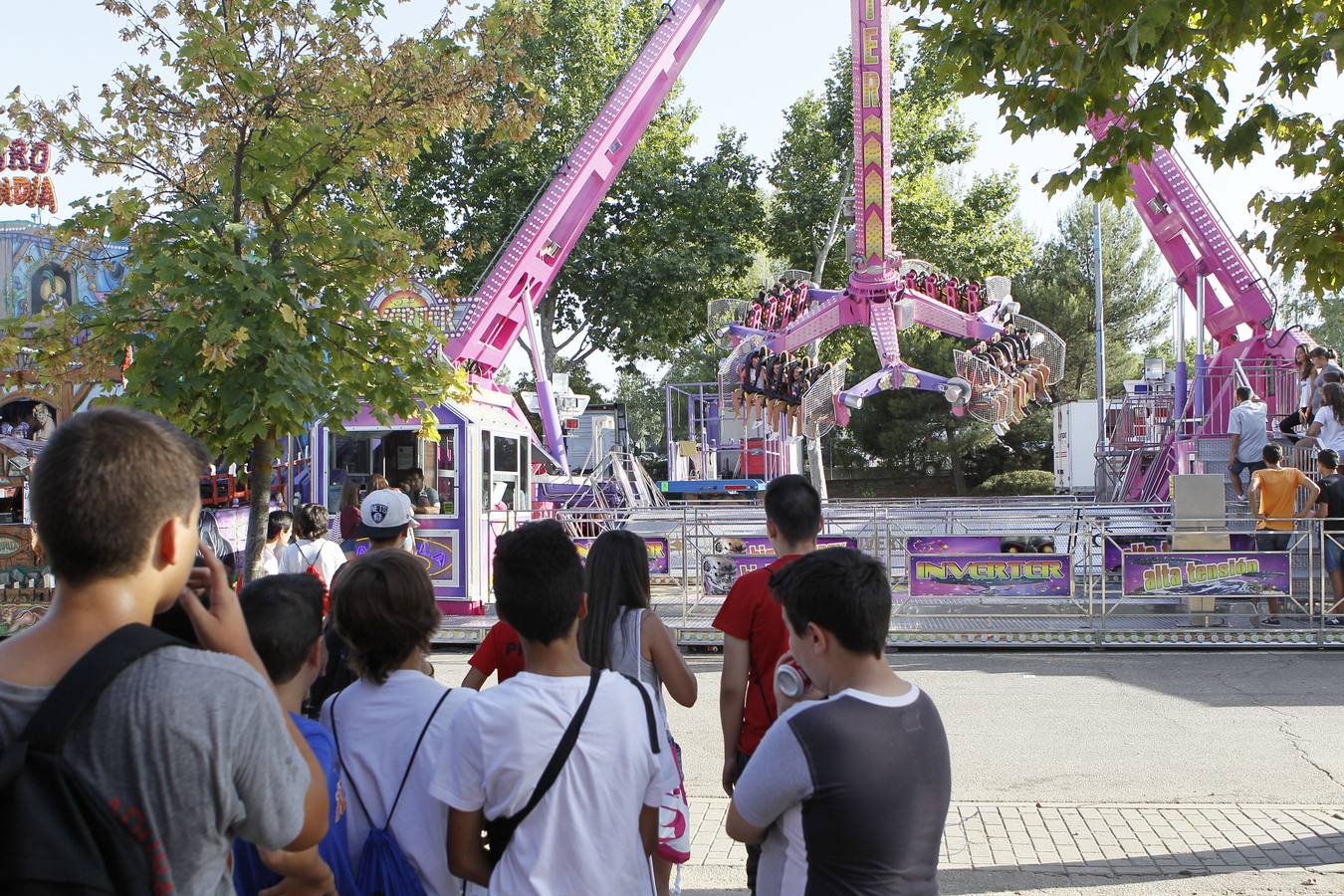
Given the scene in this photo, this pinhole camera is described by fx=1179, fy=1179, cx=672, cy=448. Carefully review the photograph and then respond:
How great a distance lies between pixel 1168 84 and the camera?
579 cm

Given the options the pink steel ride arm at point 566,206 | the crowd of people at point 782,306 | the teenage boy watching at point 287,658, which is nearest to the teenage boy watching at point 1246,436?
the pink steel ride arm at point 566,206

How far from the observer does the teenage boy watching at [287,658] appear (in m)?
2.79

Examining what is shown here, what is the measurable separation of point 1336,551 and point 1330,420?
2.68 metres

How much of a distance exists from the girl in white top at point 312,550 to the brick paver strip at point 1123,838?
287 cm

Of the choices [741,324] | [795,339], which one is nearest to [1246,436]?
[795,339]

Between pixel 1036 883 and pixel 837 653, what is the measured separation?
3.18 m

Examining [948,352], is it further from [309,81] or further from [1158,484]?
[309,81]

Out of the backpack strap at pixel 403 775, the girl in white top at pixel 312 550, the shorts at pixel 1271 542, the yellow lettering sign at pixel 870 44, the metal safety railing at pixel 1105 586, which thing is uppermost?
the yellow lettering sign at pixel 870 44

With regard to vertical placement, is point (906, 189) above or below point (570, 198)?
above

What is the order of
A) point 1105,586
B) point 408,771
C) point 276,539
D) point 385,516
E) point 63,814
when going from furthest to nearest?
point 1105,586 → point 276,539 → point 385,516 → point 408,771 → point 63,814

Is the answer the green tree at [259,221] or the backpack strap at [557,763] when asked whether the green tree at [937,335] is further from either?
the backpack strap at [557,763]

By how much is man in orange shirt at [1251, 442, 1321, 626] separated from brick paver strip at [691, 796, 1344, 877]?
7008 millimetres

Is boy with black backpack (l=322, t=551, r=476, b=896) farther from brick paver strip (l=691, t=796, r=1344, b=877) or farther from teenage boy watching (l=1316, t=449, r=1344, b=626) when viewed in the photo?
teenage boy watching (l=1316, t=449, r=1344, b=626)

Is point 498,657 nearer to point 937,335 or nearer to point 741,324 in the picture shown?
point 741,324
